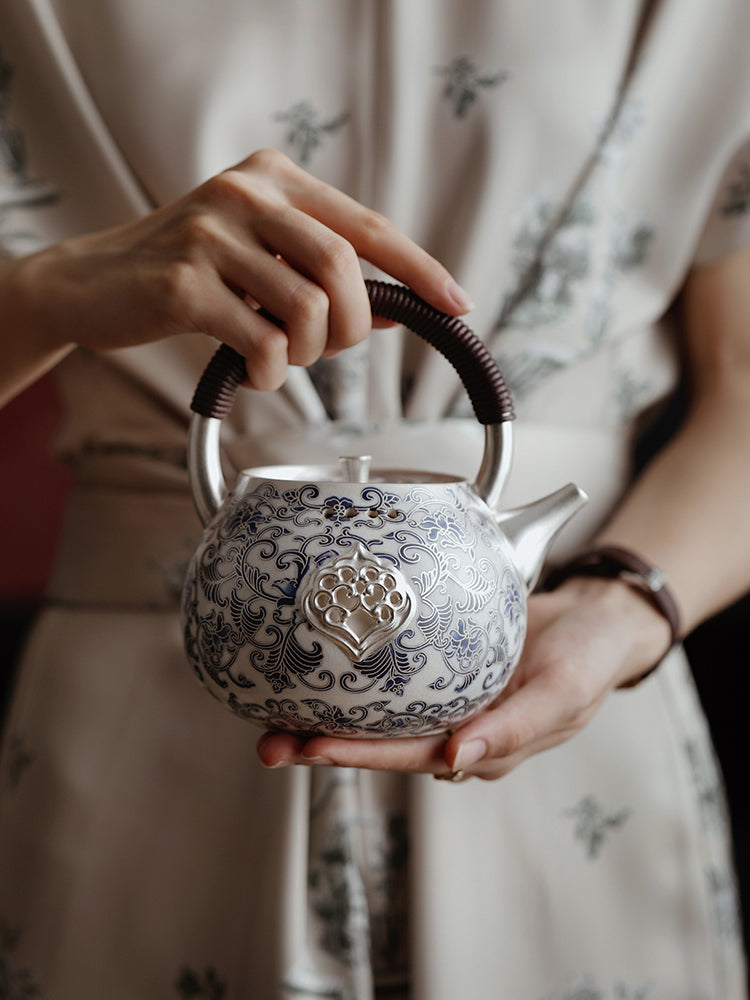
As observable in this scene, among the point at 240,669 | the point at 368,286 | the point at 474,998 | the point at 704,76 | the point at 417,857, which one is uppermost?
the point at 704,76

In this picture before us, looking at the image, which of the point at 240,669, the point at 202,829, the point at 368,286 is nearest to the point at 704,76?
the point at 368,286

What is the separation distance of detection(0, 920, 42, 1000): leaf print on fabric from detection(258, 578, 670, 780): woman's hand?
0.46 metres

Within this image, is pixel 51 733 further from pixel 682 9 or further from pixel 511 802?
pixel 682 9

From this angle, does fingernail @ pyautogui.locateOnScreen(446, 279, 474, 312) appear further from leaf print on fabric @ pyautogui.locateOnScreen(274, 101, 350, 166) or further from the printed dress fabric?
leaf print on fabric @ pyautogui.locateOnScreen(274, 101, 350, 166)

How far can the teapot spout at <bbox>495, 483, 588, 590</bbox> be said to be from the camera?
64 cm

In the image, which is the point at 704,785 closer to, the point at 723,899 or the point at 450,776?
the point at 723,899

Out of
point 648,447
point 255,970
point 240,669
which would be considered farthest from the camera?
point 648,447

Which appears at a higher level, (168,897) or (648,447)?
(648,447)

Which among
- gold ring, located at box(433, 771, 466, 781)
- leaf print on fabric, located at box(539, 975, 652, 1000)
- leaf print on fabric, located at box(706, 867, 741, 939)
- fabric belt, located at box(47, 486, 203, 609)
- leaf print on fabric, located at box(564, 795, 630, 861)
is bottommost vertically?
leaf print on fabric, located at box(539, 975, 652, 1000)

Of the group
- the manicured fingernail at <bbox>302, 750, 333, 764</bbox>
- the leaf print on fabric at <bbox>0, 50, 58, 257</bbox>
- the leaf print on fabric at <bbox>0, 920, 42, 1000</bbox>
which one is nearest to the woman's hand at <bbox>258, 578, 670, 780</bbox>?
the manicured fingernail at <bbox>302, 750, 333, 764</bbox>

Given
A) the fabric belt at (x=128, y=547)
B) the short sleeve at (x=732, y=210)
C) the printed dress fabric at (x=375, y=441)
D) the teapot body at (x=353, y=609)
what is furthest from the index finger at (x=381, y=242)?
the short sleeve at (x=732, y=210)

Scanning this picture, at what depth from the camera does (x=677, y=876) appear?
0.89 metres

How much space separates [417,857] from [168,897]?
24cm

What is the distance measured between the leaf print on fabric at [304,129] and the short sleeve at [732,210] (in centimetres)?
40
